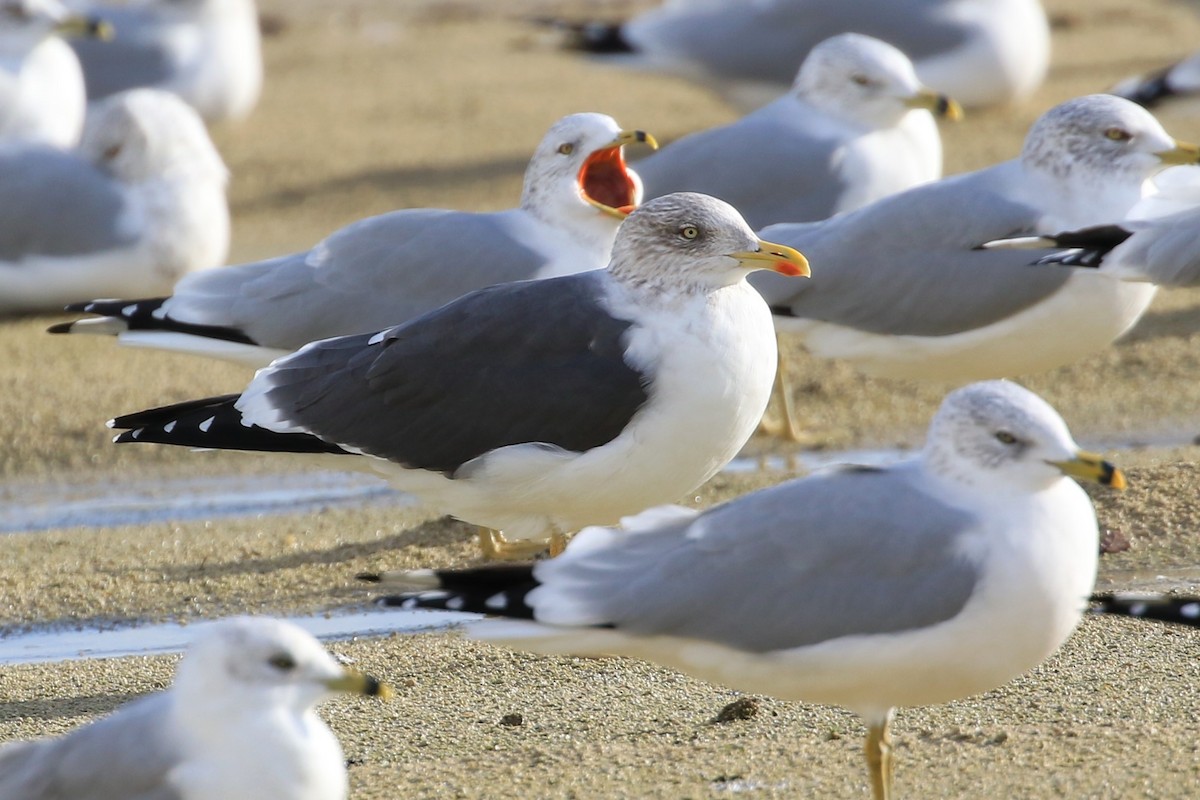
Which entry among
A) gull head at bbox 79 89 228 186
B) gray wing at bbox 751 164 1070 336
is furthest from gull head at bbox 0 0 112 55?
gray wing at bbox 751 164 1070 336

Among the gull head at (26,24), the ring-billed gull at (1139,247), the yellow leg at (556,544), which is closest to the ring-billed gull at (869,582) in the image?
the yellow leg at (556,544)

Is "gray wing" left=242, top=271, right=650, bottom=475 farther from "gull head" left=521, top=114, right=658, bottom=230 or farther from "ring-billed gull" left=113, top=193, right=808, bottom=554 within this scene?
"gull head" left=521, top=114, right=658, bottom=230

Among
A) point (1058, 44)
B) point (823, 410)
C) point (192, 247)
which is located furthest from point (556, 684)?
point (1058, 44)

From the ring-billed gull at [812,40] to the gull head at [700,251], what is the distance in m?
6.26

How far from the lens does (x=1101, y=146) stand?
6223mm

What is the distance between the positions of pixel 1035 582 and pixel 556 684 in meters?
1.55

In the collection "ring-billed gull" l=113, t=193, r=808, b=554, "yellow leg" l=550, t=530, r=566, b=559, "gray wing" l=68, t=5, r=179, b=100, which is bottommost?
"gray wing" l=68, t=5, r=179, b=100

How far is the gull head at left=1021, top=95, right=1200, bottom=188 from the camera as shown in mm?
Result: 6219

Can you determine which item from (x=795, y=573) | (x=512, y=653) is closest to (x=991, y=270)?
(x=512, y=653)

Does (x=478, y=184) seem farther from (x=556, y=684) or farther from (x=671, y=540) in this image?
(x=671, y=540)

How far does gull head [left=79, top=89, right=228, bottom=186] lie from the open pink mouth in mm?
3294

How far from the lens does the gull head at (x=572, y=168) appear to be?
613 centimetres

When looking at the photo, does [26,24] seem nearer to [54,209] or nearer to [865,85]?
[54,209]

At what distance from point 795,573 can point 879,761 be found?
1.31 ft
